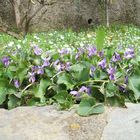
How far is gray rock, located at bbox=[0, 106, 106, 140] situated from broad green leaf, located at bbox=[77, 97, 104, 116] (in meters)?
0.03

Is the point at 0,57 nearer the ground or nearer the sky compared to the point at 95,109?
nearer the sky

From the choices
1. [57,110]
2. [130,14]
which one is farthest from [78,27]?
[57,110]

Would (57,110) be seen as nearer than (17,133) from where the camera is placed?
No

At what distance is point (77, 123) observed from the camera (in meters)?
2.28

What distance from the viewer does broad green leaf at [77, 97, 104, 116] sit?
238 cm

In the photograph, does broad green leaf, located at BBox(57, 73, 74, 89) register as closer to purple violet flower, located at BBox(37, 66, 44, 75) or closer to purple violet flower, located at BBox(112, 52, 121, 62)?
purple violet flower, located at BBox(37, 66, 44, 75)

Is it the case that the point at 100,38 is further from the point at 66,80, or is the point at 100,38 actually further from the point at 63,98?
the point at 63,98

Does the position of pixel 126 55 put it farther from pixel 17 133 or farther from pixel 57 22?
pixel 57 22

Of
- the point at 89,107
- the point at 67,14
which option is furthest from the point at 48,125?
the point at 67,14

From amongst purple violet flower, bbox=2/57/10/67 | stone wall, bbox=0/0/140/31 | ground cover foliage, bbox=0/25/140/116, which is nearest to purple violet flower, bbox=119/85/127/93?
ground cover foliage, bbox=0/25/140/116

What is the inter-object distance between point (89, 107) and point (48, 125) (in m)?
0.26

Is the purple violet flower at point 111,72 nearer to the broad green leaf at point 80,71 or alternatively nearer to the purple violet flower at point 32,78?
the broad green leaf at point 80,71

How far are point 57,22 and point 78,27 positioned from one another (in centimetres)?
49

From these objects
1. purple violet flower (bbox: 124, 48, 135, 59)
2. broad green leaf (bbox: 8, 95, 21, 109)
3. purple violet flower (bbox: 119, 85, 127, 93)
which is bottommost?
broad green leaf (bbox: 8, 95, 21, 109)
